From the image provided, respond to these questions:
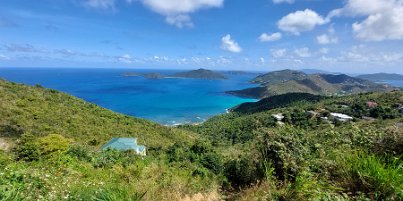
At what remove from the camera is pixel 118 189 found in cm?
335

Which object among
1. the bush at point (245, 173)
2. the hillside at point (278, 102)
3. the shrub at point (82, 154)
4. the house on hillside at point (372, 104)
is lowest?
the hillside at point (278, 102)

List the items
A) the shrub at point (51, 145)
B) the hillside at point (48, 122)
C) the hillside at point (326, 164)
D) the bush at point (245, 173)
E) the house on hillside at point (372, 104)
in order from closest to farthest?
the hillside at point (326, 164) → the bush at point (245, 173) → the shrub at point (51, 145) → the hillside at point (48, 122) → the house on hillside at point (372, 104)

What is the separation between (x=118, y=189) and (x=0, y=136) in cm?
2241

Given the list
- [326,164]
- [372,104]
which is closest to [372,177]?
[326,164]

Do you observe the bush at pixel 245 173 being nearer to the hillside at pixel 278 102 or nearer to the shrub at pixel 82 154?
the shrub at pixel 82 154

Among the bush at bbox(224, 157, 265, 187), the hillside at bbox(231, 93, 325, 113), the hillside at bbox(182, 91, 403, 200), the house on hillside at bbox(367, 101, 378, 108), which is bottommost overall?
the hillside at bbox(231, 93, 325, 113)

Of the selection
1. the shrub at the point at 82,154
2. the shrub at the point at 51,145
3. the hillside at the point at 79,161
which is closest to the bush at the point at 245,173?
the hillside at the point at 79,161

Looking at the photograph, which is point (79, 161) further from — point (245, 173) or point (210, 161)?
point (210, 161)

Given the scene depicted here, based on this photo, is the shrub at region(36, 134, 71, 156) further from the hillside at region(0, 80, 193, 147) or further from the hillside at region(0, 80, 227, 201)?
the hillside at region(0, 80, 193, 147)

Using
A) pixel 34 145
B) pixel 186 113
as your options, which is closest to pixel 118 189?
pixel 34 145

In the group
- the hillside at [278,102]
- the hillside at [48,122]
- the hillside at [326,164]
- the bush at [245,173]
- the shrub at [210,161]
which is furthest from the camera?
the hillside at [278,102]

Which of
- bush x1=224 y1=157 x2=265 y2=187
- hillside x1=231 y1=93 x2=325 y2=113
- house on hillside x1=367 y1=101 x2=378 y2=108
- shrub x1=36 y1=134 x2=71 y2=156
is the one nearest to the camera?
bush x1=224 y1=157 x2=265 y2=187

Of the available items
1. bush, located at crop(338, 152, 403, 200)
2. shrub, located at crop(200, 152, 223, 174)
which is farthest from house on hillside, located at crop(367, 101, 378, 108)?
bush, located at crop(338, 152, 403, 200)

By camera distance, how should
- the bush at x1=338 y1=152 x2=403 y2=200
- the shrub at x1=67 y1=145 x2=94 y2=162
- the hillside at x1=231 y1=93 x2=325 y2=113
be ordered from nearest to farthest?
1. the bush at x1=338 y1=152 x2=403 y2=200
2. the shrub at x1=67 y1=145 x2=94 y2=162
3. the hillside at x1=231 y1=93 x2=325 y2=113
